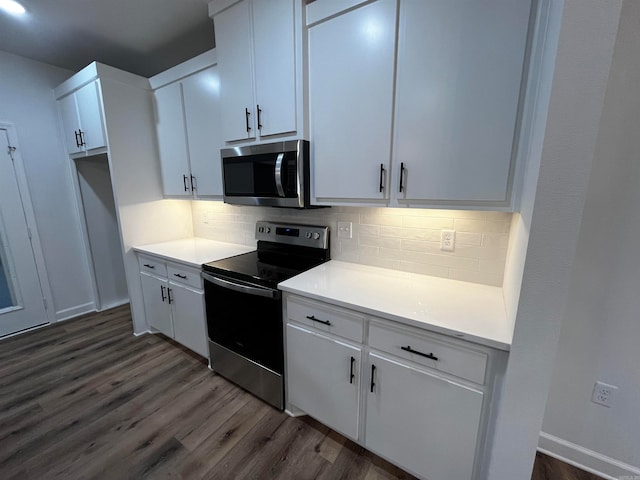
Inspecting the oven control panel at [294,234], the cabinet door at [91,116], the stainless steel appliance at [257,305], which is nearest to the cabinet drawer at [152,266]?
the stainless steel appliance at [257,305]

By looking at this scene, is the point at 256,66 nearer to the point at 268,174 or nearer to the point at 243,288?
the point at 268,174

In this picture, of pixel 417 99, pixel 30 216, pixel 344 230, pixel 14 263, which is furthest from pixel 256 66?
pixel 14 263

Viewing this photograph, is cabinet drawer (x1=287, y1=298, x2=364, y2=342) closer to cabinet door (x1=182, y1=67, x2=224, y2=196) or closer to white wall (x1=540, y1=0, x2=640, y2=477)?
white wall (x1=540, y1=0, x2=640, y2=477)

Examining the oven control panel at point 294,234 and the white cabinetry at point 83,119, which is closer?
the oven control panel at point 294,234

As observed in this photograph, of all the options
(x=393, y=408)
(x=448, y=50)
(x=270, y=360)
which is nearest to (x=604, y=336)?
(x=393, y=408)

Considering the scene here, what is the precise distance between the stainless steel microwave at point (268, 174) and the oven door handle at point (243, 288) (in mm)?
549

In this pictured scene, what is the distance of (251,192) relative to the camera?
1888mm

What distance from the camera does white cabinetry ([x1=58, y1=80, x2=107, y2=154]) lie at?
234 centimetres

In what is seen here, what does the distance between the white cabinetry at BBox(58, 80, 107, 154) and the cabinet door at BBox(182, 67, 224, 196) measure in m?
0.80

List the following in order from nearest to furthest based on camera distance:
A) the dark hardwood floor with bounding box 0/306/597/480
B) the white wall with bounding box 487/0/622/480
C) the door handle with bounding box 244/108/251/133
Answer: the white wall with bounding box 487/0/622/480
the dark hardwood floor with bounding box 0/306/597/480
the door handle with bounding box 244/108/251/133

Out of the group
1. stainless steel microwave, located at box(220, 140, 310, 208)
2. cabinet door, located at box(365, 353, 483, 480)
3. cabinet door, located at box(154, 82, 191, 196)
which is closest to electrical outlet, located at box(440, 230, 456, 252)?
cabinet door, located at box(365, 353, 483, 480)

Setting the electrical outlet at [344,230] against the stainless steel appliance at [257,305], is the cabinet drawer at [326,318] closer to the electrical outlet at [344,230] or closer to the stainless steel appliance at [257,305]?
the stainless steel appliance at [257,305]

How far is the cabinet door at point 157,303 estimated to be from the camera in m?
2.38

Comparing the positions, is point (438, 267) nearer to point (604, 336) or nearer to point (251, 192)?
point (604, 336)
